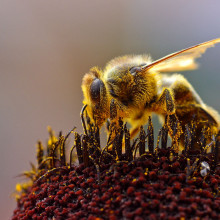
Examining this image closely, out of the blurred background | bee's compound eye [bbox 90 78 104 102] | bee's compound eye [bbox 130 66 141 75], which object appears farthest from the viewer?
the blurred background

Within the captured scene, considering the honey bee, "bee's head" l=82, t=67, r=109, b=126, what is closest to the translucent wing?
the honey bee

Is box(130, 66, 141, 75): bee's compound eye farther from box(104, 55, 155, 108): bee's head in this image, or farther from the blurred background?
the blurred background

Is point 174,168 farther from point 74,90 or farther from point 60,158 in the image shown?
point 74,90

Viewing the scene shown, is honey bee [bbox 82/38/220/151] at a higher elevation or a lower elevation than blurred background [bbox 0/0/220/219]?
lower

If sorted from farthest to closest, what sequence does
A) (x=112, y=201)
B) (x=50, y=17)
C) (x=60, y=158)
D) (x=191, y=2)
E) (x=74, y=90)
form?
(x=191, y=2) → (x=50, y=17) → (x=74, y=90) → (x=60, y=158) → (x=112, y=201)

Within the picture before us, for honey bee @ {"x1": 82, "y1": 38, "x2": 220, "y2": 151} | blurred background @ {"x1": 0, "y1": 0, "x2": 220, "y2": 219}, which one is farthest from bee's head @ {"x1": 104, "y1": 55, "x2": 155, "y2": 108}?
blurred background @ {"x1": 0, "y1": 0, "x2": 220, "y2": 219}

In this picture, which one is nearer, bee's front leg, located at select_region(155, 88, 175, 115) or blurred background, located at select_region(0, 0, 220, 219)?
bee's front leg, located at select_region(155, 88, 175, 115)

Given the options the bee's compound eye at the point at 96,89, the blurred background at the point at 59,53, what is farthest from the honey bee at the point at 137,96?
the blurred background at the point at 59,53

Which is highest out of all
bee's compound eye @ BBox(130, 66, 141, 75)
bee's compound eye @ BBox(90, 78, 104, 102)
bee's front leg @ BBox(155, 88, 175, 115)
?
bee's compound eye @ BBox(130, 66, 141, 75)

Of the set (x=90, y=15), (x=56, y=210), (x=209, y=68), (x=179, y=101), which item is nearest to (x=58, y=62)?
(x=90, y=15)

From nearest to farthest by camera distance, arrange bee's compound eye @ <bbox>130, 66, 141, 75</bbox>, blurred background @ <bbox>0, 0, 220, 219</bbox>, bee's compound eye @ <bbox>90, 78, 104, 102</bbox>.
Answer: bee's compound eye @ <bbox>90, 78, 104, 102</bbox>, bee's compound eye @ <bbox>130, 66, 141, 75</bbox>, blurred background @ <bbox>0, 0, 220, 219</bbox>
